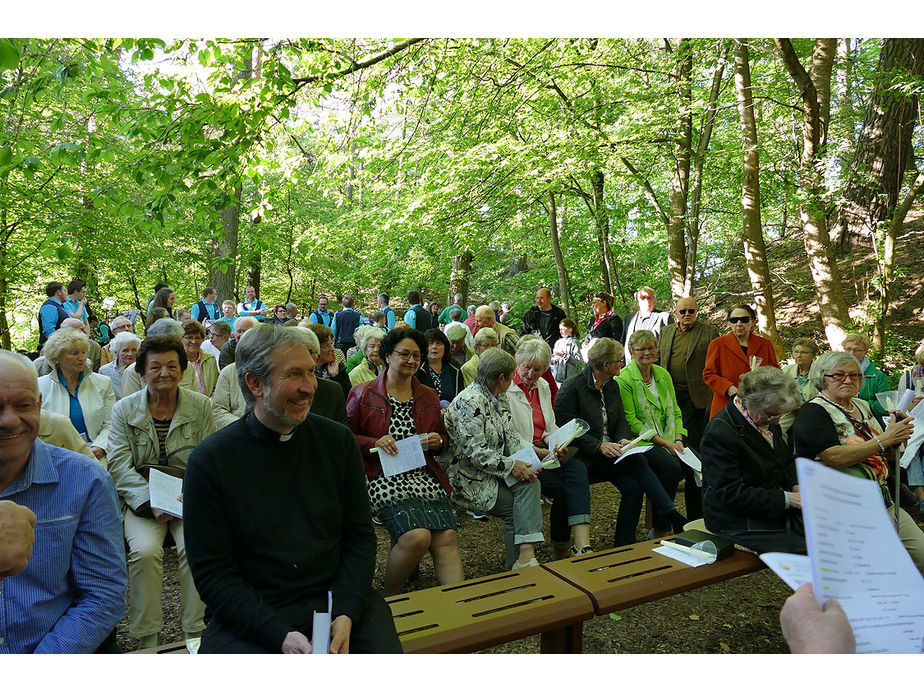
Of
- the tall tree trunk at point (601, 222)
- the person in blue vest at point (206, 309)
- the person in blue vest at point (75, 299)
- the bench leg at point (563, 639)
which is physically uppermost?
the tall tree trunk at point (601, 222)

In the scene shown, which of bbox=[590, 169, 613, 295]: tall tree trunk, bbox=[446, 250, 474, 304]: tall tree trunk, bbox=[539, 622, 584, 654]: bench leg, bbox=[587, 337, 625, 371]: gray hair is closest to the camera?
bbox=[539, 622, 584, 654]: bench leg

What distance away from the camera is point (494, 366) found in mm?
3846

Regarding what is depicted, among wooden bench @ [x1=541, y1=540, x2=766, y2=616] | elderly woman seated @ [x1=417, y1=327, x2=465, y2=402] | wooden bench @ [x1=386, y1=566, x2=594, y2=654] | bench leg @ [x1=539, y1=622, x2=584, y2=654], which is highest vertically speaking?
elderly woman seated @ [x1=417, y1=327, x2=465, y2=402]

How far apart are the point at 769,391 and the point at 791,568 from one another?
1721 mm

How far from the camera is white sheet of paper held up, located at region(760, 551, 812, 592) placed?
1446mm

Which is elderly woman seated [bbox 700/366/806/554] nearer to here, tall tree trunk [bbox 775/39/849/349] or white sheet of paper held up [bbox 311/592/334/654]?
white sheet of paper held up [bbox 311/592/334/654]

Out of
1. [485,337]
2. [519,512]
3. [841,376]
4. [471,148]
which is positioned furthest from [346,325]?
[841,376]

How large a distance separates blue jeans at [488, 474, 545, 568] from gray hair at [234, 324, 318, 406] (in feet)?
6.92

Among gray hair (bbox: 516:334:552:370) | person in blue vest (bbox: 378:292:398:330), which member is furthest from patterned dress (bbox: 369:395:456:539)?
person in blue vest (bbox: 378:292:398:330)

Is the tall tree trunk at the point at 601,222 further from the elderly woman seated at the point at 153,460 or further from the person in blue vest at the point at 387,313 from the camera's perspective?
the elderly woman seated at the point at 153,460

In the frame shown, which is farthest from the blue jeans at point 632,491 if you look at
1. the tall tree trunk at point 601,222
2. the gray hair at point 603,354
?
the tall tree trunk at point 601,222

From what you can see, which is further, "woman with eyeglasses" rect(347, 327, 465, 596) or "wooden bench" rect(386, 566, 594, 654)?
"woman with eyeglasses" rect(347, 327, 465, 596)

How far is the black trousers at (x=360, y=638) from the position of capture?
6.15 feet

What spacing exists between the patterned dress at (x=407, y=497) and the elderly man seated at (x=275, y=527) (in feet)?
4.03
